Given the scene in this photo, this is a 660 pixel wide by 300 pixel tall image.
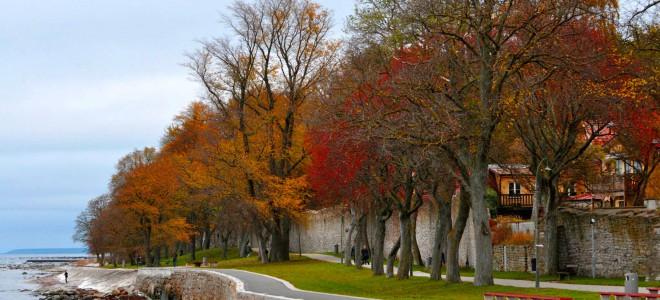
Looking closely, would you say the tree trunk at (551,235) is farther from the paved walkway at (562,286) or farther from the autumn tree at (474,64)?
the autumn tree at (474,64)

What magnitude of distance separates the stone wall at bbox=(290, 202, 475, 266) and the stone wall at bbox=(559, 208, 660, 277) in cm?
852

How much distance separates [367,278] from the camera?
1641 inches

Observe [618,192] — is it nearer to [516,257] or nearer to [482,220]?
[516,257]

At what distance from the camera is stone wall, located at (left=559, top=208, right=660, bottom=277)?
36.1 meters

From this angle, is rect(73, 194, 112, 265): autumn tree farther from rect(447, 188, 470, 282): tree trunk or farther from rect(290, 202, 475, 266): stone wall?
rect(447, 188, 470, 282): tree trunk

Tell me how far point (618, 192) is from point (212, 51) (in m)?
29.5

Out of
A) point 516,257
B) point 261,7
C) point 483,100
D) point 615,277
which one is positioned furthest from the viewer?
point 261,7

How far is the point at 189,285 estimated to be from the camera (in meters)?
49.5

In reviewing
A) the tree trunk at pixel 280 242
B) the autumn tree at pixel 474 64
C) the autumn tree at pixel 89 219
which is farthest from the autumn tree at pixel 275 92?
the autumn tree at pixel 89 219

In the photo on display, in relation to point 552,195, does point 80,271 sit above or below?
below

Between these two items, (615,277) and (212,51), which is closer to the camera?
(615,277)

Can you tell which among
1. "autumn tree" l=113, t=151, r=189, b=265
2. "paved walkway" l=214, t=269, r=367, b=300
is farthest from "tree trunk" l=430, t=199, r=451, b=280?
"autumn tree" l=113, t=151, r=189, b=265

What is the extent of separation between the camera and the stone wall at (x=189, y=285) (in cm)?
3576

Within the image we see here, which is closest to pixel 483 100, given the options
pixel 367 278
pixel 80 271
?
pixel 367 278
